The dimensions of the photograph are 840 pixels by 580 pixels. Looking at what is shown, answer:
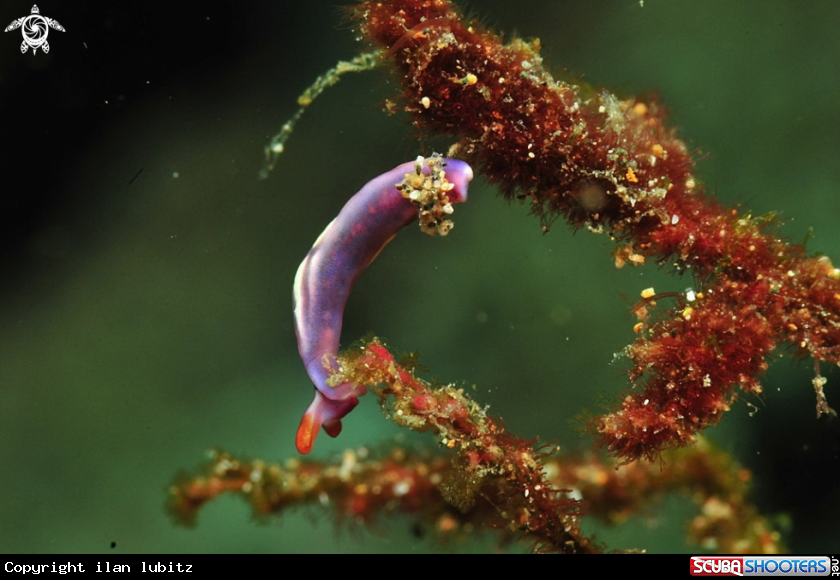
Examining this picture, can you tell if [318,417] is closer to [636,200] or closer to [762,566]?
[636,200]

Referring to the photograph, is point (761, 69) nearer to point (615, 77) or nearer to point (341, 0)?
point (615, 77)

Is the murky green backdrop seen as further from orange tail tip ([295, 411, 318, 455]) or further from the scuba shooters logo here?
orange tail tip ([295, 411, 318, 455])
